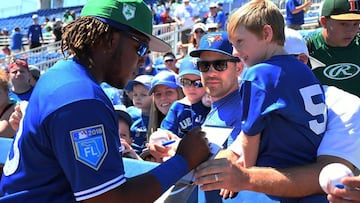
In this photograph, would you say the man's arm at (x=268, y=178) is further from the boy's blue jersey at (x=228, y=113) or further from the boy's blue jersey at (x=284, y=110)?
the boy's blue jersey at (x=228, y=113)

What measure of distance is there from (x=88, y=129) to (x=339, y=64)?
3408 mm

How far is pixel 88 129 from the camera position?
180 cm

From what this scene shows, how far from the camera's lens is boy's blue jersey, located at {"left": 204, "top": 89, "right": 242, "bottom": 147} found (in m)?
3.04

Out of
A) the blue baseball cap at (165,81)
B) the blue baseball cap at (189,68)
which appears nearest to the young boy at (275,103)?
the blue baseball cap at (189,68)

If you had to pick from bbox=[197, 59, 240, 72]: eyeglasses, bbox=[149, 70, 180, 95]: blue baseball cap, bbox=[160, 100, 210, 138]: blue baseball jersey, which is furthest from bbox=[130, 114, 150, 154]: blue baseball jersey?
bbox=[197, 59, 240, 72]: eyeglasses

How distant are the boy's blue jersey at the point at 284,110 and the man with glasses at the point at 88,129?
27cm

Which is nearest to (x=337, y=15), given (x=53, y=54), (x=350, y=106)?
(x=350, y=106)

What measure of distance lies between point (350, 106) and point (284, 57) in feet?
1.22

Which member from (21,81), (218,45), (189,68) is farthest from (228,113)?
(21,81)

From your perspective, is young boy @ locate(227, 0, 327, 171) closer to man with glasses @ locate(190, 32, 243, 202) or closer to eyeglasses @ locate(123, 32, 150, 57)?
eyeglasses @ locate(123, 32, 150, 57)

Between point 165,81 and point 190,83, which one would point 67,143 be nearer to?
point 190,83

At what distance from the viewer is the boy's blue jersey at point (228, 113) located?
9.98 ft

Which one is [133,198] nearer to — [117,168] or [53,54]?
[117,168]

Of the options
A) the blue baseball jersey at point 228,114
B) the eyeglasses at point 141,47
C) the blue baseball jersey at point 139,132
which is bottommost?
the blue baseball jersey at point 139,132
